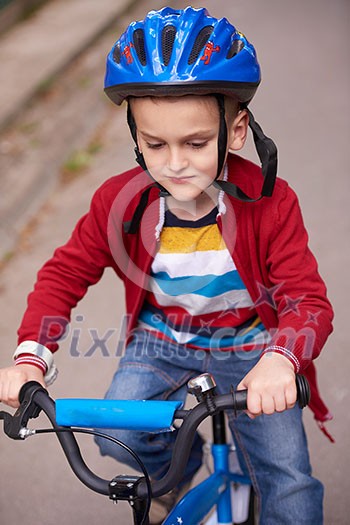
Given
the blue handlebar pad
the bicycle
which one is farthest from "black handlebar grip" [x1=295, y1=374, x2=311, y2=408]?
the blue handlebar pad

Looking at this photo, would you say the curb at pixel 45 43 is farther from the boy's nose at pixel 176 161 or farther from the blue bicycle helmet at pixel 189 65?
the boy's nose at pixel 176 161

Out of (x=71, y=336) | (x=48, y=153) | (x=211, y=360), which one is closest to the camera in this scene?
(x=211, y=360)

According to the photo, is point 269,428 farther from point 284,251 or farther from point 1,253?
point 1,253

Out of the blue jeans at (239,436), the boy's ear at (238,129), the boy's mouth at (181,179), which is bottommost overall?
the blue jeans at (239,436)

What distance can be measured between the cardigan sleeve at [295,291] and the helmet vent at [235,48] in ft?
1.39

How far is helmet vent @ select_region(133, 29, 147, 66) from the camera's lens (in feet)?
7.66

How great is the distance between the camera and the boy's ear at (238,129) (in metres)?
2.48

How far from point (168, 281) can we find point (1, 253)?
9.10 ft

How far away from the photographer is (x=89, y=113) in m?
6.98

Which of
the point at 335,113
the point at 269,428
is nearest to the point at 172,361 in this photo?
the point at 269,428

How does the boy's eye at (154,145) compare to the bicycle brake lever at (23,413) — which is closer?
the bicycle brake lever at (23,413)

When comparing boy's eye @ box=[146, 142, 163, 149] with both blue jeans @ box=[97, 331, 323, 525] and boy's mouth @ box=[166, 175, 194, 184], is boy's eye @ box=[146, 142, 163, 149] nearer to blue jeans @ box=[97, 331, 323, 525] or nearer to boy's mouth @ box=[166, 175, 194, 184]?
boy's mouth @ box=[166, 175, 194, 184]

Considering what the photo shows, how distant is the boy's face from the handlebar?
2.09ft

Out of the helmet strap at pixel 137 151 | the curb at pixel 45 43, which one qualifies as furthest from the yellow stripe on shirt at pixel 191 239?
the curb at pixel 45 43
